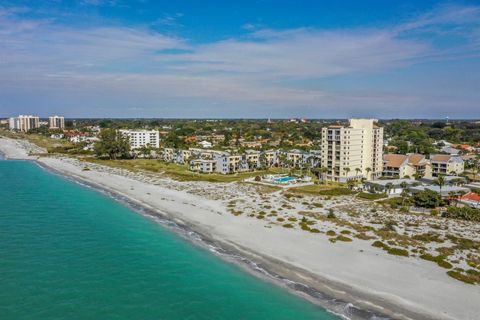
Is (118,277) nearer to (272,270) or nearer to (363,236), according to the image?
(272,270)

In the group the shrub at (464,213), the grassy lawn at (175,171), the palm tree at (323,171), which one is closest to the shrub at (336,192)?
the palm tree at (323,171)

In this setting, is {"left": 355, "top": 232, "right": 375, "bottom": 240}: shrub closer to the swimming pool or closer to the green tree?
the green tree

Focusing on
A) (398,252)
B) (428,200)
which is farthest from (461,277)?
(428,200)

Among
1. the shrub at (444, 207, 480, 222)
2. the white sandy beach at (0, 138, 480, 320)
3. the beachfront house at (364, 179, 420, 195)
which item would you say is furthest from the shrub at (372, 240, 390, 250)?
the beachfront house at (364, 179, 420, 195)

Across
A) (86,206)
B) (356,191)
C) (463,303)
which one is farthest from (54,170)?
(463,303)

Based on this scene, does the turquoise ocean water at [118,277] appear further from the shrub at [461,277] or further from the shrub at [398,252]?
the shrub at [398,252]

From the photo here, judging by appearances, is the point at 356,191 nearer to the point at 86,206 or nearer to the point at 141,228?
the point at 141,228
